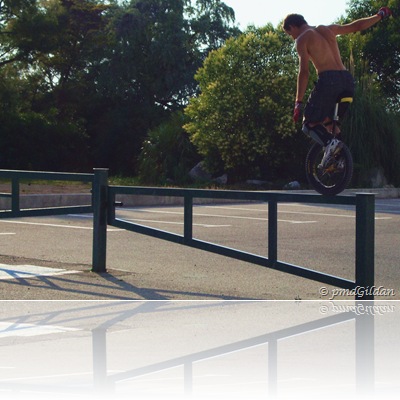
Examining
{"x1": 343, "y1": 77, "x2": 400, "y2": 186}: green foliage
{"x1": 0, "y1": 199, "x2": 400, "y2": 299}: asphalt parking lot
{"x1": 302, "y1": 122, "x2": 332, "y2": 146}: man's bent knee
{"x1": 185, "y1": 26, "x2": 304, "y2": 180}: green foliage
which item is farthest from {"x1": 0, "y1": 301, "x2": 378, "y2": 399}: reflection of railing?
{"x1": 185, "y1": 26, "x2": 304, "y2": 180}: green foliage

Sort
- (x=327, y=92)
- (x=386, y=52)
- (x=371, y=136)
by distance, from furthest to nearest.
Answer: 1. (x=386, y=52)
2. (x=371, y=136)
3. (x=327, y=92)

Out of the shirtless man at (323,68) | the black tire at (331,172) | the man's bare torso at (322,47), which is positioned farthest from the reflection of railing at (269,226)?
the man's bare torso at (322,47)

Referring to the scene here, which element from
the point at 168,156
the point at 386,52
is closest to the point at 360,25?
the point at 168,156

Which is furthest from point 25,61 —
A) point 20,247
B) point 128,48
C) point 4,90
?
point 20,247

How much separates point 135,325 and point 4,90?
33793 mm

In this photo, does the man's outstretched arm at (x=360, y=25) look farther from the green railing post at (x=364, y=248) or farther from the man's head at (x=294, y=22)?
the green railing post at (x=364, y=248)

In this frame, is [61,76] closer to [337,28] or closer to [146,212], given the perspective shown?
[146,212]

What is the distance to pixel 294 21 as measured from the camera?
26.8 ft

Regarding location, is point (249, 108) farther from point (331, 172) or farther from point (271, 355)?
→ point (271, 355)

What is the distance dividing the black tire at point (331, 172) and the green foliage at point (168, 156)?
65.9 feet

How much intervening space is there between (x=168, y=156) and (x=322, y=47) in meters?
21.9

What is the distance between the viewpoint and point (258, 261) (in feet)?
28.9

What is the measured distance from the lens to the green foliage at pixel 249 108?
28.0m

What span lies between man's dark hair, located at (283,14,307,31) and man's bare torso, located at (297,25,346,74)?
0.39 ft
